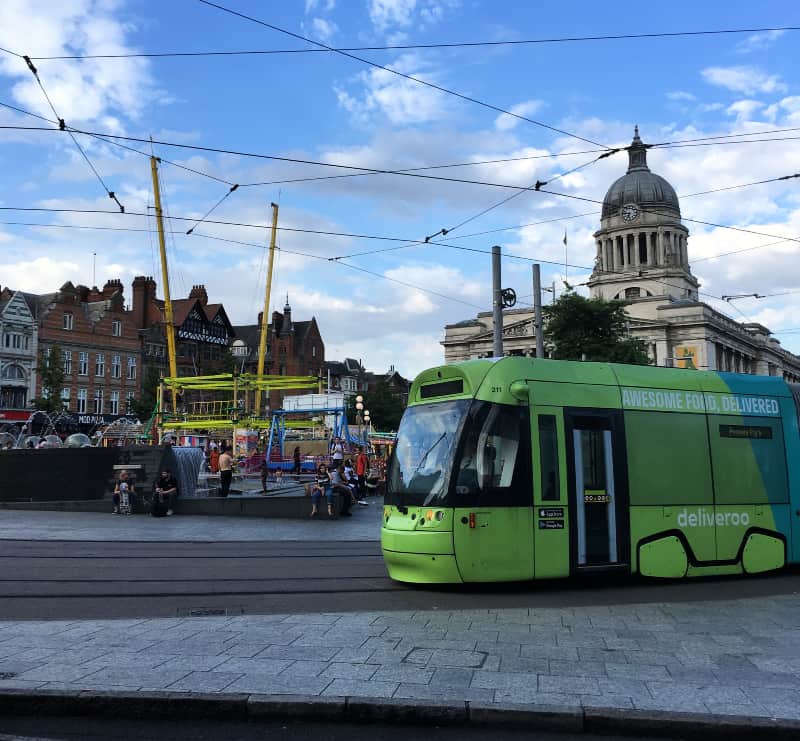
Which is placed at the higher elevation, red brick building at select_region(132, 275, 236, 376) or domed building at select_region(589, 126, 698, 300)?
domed building at select_region(589, 126, 698, 300)

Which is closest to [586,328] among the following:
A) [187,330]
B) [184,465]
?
[184,465]

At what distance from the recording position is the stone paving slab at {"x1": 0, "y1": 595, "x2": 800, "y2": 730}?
595cm

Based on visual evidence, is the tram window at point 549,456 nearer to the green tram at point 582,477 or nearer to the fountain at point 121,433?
the green tram at point 582,477

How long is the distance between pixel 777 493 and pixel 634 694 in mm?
8029

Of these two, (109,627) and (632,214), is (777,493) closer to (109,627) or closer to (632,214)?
(109,627)

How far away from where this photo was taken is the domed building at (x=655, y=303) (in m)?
99.5

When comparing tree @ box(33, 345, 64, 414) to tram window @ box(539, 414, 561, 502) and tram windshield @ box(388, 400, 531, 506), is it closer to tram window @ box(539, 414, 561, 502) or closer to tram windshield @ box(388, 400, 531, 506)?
tram windshield @ box(388, 400, 531, 506)

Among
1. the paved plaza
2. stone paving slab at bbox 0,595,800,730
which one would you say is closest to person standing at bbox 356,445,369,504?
the paved plaza

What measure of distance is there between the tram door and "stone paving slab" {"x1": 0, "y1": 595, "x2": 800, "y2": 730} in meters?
1.77

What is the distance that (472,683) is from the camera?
625 centimetres

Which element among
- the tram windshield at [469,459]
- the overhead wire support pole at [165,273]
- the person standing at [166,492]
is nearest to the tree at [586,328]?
the overhead wire support pole at [165,273]

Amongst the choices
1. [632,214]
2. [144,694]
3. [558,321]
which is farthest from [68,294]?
[144,694]

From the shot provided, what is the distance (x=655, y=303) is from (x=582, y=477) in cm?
9821

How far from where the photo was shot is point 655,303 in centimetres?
10450
